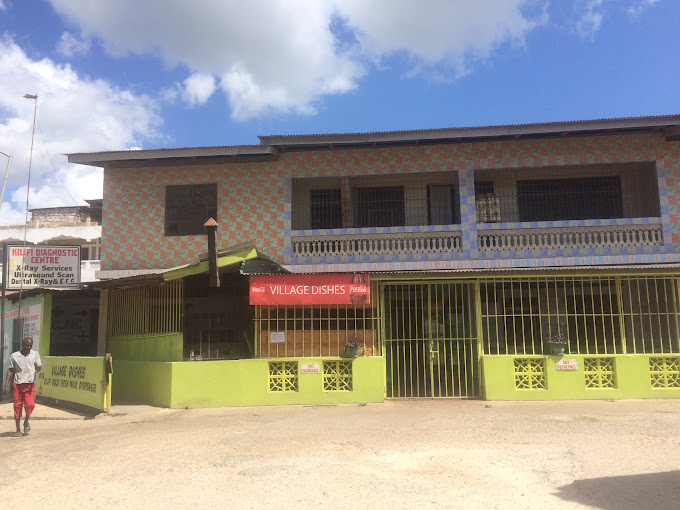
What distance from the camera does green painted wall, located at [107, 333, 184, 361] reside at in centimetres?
1114

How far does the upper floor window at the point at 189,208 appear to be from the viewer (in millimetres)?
14531

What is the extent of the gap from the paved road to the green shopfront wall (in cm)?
80

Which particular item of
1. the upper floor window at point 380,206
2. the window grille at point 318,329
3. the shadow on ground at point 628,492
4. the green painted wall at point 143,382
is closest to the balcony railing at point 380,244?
the upper floor window at point 380,206

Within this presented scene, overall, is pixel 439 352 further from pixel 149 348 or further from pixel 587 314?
pixel 149 348

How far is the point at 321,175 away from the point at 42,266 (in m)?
6.64

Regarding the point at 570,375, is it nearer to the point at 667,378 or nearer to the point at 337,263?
the point at 667,378


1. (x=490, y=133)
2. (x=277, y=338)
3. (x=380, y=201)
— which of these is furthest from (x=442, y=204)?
(x=277, y=338)

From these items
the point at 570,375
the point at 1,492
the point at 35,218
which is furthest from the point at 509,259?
the point at 35,218

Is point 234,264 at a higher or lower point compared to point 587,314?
higher

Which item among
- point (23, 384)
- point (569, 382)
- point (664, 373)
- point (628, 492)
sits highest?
point (23, 384)

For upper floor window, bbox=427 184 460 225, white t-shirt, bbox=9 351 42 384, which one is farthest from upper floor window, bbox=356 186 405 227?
white t-shirt, bbox=9 351 42 384

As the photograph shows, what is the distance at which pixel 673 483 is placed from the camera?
17.7 ft

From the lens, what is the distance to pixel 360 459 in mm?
6660

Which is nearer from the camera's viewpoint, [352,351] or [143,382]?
[352,351]
